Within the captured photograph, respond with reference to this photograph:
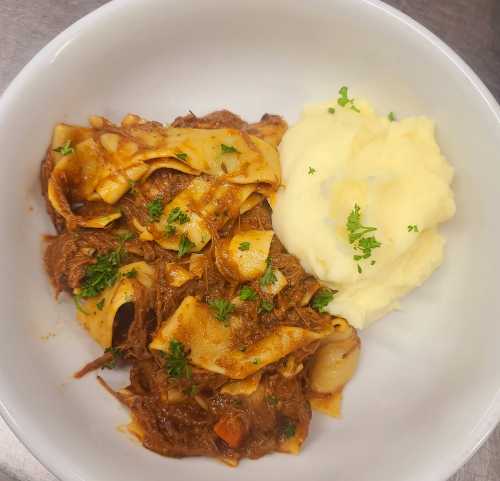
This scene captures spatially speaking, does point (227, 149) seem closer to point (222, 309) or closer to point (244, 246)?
point (244, 246)

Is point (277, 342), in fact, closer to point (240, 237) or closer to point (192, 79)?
point (240, 237)

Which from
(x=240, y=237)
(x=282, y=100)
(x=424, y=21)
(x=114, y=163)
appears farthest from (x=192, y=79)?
(x=424, y=21)

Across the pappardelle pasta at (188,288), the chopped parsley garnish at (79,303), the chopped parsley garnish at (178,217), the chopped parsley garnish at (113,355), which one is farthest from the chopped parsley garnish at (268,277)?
the chopped parsley garnish at (79,303)

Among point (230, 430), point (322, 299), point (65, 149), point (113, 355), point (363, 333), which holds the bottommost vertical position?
point (230, 430)

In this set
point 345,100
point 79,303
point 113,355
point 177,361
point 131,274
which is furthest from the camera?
point 345,100

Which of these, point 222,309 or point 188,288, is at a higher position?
point 188,288

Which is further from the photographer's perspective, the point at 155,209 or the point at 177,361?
the point at 155,209

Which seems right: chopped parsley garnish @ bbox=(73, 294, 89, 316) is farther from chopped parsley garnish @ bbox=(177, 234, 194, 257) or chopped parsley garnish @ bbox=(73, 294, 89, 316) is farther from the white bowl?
chopped parsley garnish @ bbox=(177, 234, 194, 257)

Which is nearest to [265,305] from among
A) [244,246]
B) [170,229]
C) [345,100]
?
[244,246]
